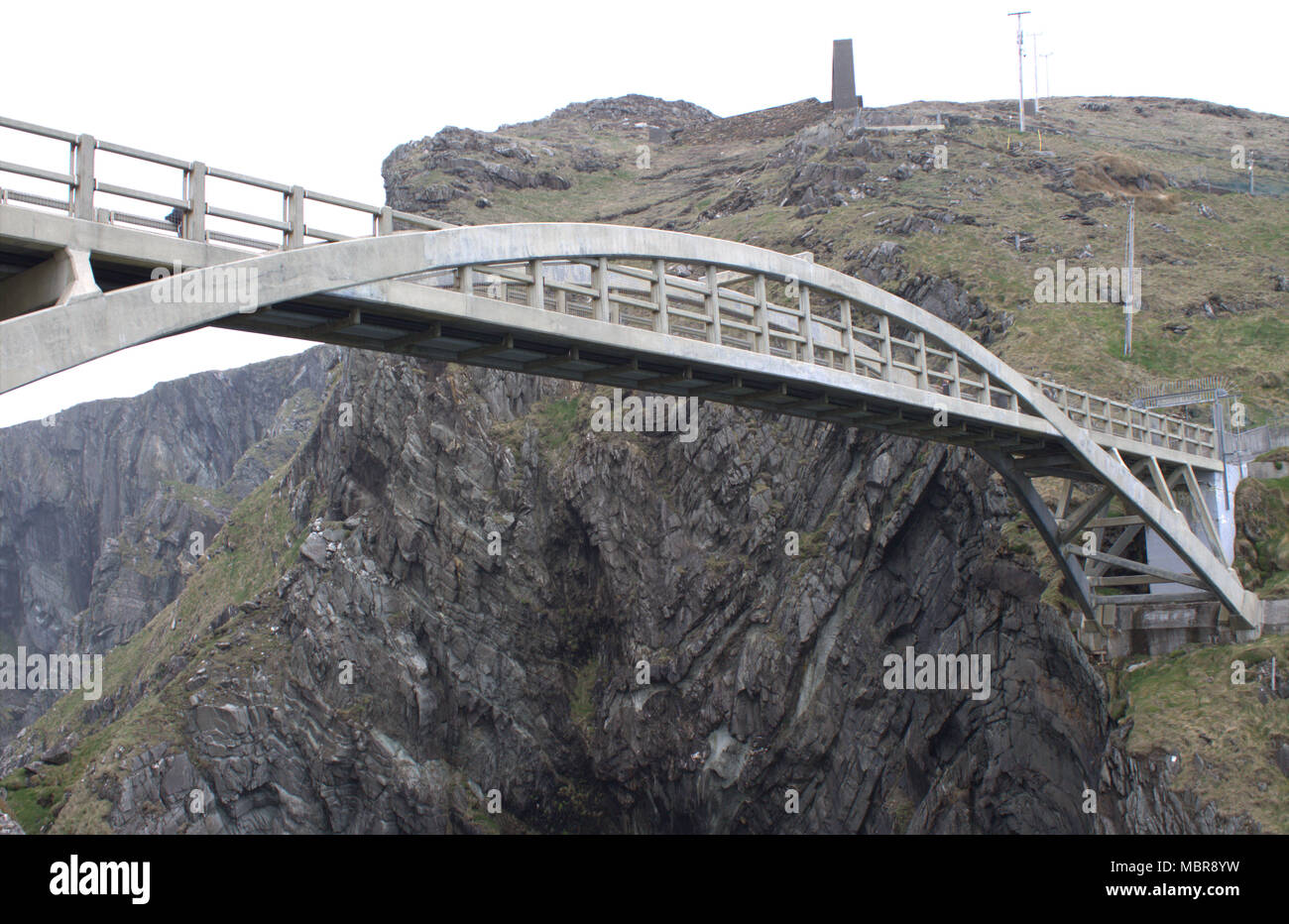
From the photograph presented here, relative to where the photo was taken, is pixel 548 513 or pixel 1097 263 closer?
pixel 548 513

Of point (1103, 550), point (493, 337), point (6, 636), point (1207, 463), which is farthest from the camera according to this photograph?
point (6, 636)

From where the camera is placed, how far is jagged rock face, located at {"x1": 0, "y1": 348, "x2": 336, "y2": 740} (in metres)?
110

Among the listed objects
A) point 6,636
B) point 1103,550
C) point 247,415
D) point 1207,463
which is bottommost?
point 6,636

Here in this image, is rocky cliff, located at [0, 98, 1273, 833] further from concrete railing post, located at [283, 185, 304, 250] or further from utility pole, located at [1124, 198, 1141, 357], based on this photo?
concrete railing post, located at [283, 185, 304, 250]

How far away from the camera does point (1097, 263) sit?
58250mm

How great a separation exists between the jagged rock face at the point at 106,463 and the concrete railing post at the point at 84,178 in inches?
3714

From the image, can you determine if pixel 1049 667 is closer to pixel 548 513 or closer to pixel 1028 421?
pixel 1028 421

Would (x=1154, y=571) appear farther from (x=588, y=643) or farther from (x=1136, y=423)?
(x=588, y=643)

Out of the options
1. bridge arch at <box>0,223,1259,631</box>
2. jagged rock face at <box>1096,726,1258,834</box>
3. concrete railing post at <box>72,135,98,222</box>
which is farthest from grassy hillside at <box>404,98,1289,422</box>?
concrete railing post at <box>72,135,98,222</box>

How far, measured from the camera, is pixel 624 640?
4819 cm

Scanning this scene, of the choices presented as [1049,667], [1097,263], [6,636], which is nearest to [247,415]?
[6,636]

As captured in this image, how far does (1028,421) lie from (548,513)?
27.3 m
